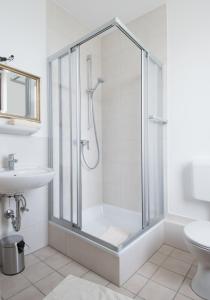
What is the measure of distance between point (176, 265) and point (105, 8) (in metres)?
2.73

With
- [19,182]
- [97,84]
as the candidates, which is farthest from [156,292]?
[97,84]

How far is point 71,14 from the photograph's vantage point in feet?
7.50

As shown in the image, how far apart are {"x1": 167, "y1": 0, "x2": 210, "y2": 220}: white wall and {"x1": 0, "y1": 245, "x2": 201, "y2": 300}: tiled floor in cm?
52

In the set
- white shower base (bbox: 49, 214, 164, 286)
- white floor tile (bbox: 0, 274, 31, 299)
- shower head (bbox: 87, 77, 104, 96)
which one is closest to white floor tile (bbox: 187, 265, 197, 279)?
white shower base (bbox: 49, 214, 164, 286)

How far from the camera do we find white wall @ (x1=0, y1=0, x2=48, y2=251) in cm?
171

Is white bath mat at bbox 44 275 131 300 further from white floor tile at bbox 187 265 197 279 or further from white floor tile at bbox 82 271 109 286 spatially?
white floor tile at bbox 187 265 197 279

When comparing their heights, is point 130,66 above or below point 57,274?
above

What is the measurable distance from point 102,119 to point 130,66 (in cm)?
72

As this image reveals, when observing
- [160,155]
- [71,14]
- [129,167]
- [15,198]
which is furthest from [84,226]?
[71,14]

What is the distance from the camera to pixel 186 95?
1982 millimetres

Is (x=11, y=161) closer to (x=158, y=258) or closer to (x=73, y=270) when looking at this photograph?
(x=73, y=270)

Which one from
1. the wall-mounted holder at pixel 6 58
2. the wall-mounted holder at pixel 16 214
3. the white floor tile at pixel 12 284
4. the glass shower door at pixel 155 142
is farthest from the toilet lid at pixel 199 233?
the wall-mounted holder at pixel 6 58

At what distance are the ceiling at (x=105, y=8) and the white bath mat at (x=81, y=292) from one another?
2.67 meters

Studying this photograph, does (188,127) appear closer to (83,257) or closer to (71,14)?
(83,257)
